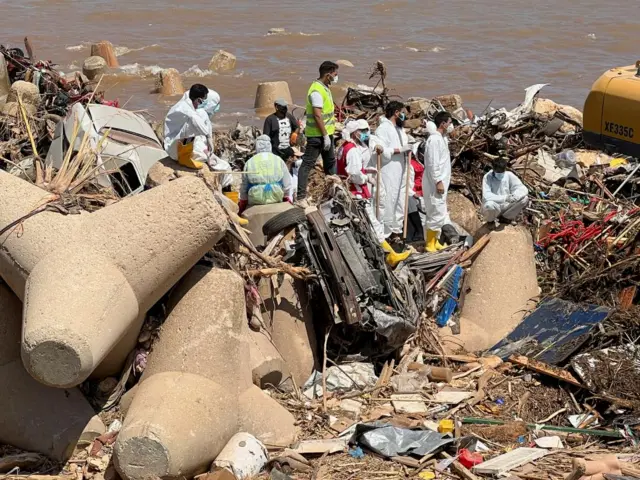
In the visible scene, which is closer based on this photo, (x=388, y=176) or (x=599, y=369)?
(x=599, y=369)

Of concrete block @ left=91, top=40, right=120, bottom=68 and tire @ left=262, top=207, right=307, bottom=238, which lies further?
concrete block @ left=91, top=40, right=120, bottom=68

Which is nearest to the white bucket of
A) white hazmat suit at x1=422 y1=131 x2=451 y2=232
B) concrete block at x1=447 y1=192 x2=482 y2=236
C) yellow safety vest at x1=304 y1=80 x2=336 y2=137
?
white hazmat suit at x1=422 y1=131 x2=451 y2=232

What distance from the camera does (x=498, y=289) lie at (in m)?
8.35

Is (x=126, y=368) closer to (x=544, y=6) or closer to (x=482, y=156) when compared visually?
(x=482, y=156)

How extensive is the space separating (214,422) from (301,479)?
2.14 feet

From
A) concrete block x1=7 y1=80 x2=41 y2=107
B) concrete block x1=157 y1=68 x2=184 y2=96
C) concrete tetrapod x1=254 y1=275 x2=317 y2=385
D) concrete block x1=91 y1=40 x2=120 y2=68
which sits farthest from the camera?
concrete block x1=91 y1=40 x2=120 y2=68

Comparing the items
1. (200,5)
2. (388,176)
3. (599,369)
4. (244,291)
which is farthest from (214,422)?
(200,5)

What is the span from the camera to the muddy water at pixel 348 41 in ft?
74.3

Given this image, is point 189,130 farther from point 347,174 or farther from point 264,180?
point 347,174

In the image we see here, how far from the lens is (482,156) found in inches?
449

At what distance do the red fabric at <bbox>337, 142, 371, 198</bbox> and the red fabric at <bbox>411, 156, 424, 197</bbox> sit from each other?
0.82 meters

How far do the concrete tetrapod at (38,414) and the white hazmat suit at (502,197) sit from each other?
14.4 ft

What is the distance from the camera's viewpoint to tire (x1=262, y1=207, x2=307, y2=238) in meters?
7.41

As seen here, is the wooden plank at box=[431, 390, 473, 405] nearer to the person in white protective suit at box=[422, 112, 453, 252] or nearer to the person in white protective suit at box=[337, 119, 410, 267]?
the person in white protective suit at box=[337, 119, 410, 267]
